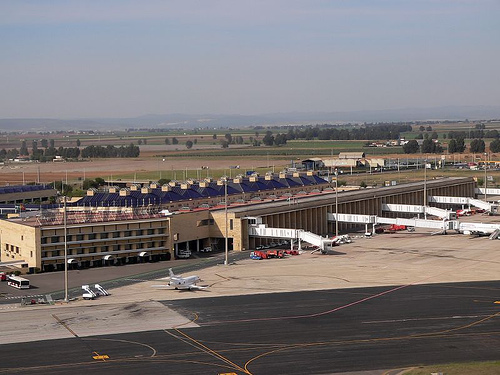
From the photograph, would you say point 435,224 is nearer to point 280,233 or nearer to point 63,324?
point 280,233

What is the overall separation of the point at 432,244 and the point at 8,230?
189ft

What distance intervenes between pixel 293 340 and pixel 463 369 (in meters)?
14.3

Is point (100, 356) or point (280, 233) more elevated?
point (280, 233)

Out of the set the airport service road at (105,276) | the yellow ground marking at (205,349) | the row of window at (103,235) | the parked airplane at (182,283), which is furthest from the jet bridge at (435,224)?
the yellow ground marking at (205,349)

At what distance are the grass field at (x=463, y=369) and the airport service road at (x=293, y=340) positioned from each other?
194 cm

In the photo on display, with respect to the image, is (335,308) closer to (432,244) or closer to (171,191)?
(432,244)

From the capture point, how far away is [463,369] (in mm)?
53344

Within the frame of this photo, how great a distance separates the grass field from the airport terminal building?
42125mm

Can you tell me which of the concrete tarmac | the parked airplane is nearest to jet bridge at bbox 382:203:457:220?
the concrete tarmac

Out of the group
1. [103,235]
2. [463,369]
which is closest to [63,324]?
[463,369]

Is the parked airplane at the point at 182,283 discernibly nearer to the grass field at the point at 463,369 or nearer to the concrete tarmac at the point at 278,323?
the concrete tarmac at the point at 278,323

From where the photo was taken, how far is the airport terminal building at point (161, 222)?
101750 mm

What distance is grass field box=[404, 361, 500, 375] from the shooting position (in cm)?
5247

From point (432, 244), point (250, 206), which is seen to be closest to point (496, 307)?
point (432, 244)
